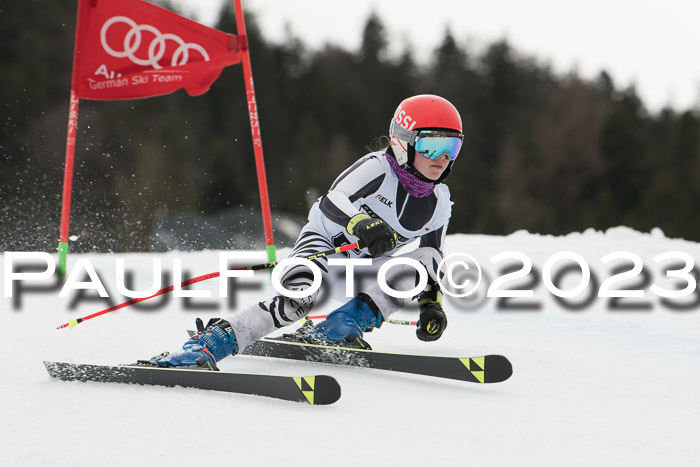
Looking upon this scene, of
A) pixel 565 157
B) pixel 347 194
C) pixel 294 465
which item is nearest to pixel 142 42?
pixel 347 194

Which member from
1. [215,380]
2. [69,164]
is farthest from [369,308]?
[69,164]

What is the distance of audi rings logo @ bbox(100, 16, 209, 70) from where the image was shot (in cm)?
576

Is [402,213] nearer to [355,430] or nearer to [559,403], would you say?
[559,403]

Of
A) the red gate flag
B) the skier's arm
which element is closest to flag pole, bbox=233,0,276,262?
the red gate flag

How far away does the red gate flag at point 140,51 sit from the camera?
5.73 m

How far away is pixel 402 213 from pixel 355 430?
143 cm

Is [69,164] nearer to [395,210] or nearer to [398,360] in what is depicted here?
[395,210]

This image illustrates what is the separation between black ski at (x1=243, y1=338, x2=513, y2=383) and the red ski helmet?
933 mm

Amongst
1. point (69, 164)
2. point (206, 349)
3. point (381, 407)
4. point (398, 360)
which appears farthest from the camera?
point (69, 164)

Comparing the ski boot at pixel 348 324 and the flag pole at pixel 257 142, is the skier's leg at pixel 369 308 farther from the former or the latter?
the flag pole at pixel 257 142

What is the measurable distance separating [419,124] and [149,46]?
3.11 meters

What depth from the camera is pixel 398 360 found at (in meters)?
3.31

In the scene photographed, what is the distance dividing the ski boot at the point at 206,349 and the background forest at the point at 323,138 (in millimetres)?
16362

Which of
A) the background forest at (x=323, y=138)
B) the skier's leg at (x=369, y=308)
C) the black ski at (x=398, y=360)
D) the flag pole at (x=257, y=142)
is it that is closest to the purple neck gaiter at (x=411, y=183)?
the skier's leg at (x=369, y=308)
